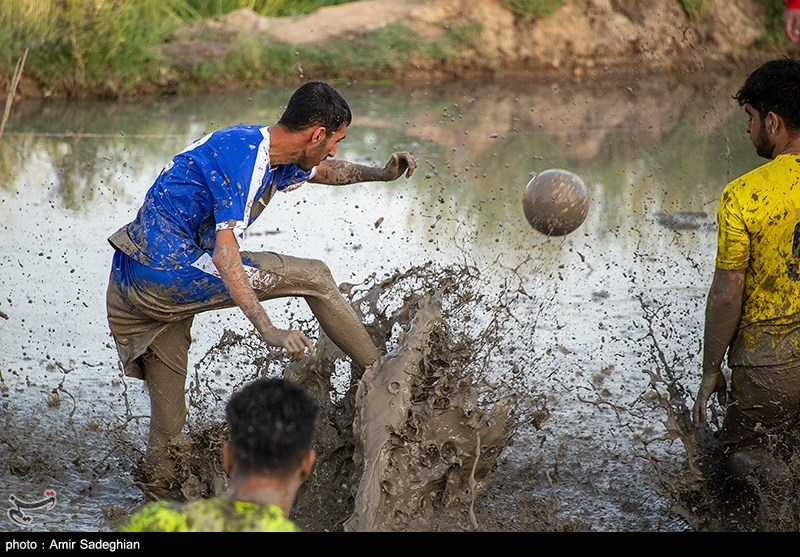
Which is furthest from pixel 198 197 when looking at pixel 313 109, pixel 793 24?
pixel 793 24

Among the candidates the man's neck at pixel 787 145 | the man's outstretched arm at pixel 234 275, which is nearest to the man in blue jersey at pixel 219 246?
the man's outstretched arm at pixel 234 275

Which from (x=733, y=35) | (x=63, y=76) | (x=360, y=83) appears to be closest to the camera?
(x=63, y=76)

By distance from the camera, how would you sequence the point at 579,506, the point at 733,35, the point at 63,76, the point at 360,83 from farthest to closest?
the point at 733,35, the point at 360,83, the point at 63,76, the point at 579,506

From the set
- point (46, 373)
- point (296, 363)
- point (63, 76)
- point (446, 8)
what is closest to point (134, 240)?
point (296, 363)

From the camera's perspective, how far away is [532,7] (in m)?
14.6

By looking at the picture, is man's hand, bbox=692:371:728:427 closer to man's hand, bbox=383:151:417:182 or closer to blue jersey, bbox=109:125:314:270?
man's hand, bbox=383:151:417:182

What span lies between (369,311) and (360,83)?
30.0 feet

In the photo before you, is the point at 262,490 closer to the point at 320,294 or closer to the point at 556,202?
the point at 320,294

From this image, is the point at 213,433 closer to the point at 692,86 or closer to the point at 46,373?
the point at 46,373

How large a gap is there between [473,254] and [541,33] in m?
7.72

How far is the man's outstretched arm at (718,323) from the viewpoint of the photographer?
4.26 m

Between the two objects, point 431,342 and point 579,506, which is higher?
point 431,342

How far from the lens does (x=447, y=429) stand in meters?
4.59

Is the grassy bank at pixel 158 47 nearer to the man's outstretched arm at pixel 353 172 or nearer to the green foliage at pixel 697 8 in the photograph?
the green foliage at pixel 697 8
